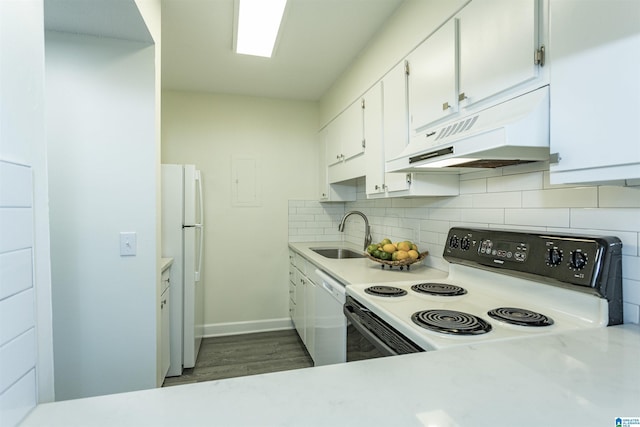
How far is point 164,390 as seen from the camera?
0.66 metres

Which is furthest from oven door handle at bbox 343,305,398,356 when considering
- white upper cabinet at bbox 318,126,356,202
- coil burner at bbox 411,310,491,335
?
white upper cabinet at bbox 318,126,356,202

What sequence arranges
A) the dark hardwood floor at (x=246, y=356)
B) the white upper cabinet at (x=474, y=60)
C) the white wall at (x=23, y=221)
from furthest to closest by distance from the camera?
the dark hardwood floor at (x=246, y=356)
the white upper cabinet at (x=474, y=60)
the white wall at (x=23, y=221)

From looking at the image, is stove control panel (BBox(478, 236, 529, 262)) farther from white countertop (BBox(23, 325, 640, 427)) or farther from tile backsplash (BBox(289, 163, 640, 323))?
white countertop (BBox(23, 325, 640, 427))

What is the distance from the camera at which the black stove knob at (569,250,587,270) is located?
3.57 feet

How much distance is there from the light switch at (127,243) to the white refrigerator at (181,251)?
30.1 inches

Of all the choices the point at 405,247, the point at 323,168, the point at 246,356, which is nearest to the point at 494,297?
the point at 405,247

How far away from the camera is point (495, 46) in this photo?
125 cm

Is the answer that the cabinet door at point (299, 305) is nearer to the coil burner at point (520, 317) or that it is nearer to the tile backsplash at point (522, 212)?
the tile backsplash at point (522, 212)

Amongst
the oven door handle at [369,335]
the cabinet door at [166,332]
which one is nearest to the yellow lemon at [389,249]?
the oven door handle at [369,335]

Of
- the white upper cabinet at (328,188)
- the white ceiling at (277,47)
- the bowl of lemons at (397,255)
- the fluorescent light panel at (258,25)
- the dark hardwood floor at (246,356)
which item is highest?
the white ceiling at (277,47)

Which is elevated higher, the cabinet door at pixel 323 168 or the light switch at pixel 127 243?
the cabinet door at pixel 323 168

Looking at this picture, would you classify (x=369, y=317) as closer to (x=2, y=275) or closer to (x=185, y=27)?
(x=2, y=275)

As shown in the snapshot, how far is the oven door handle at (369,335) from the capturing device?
122cm

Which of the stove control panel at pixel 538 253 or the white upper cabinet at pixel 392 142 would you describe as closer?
the stove control panel at pixel 538 253
